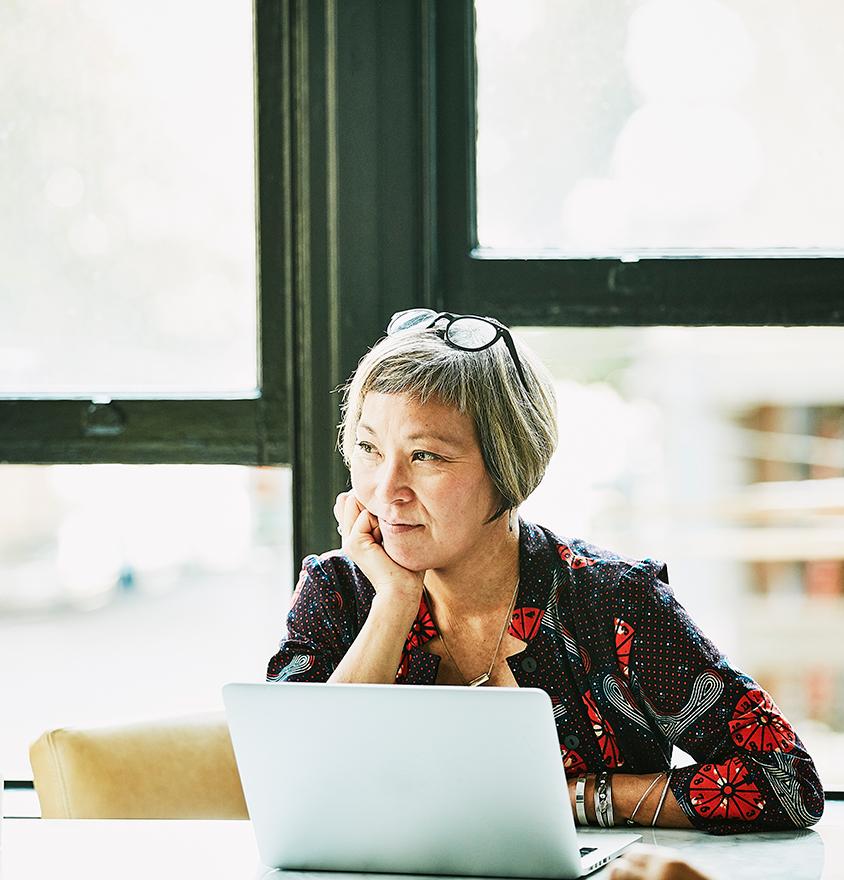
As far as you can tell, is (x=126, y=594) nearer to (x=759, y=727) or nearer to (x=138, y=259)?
(x=138, y=259)

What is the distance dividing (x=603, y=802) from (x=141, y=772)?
718 mm

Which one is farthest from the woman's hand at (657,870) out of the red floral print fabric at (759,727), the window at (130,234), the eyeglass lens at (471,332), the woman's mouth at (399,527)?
the window at (130,234)

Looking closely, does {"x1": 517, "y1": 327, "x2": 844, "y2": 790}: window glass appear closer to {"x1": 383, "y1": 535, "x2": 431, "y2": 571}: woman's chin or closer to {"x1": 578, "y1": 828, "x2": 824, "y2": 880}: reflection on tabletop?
{"x1": 383, "y1": 535, "x2": 431, "y2": 571}: woman's chin

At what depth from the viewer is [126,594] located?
106 inches

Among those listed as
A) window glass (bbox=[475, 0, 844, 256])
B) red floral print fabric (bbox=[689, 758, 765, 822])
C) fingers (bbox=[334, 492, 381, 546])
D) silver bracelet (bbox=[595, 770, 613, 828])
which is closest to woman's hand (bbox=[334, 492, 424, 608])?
fingers (bbox=[334, 492, 381, 546])

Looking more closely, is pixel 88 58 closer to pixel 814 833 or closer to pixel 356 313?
pixel 356 313

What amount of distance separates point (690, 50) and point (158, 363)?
1238mm

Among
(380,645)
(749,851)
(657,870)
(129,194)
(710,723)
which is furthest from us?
(129,194)

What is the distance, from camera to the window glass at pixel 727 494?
8.33 ft

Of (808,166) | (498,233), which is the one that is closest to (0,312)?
(498,233)

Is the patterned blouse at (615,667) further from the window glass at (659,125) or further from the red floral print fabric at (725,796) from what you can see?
Result: the window glass at (659,125)

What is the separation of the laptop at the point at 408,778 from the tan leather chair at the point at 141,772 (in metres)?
0.52

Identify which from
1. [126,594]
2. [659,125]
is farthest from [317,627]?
[659,125]

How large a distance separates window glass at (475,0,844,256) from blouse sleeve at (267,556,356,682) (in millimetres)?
856
